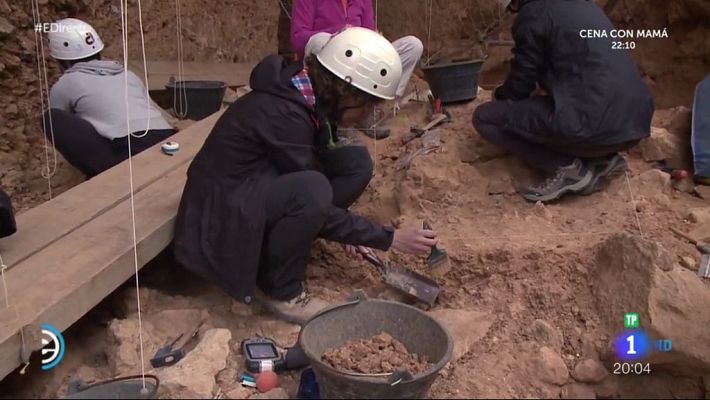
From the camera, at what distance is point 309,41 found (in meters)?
4.21

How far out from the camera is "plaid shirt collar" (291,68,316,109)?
2543 mm

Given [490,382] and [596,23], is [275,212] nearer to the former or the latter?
[490,382]

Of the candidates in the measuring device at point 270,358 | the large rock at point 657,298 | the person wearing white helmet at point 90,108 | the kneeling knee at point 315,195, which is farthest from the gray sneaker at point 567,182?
the person wearing white helmet at point 90,108

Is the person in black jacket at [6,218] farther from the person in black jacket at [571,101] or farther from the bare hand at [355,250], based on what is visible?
the person in black jacket at [571,101]

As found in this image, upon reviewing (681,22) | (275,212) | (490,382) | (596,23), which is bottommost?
(490,382)

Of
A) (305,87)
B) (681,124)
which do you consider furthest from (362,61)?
(681,124)

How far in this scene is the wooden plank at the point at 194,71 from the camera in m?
5.48

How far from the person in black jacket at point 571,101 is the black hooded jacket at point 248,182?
146 centimetres

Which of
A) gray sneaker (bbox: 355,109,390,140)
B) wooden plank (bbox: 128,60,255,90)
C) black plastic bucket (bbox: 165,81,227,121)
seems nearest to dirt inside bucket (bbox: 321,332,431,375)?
gray sneaker (bbox: 355,109,390,140)

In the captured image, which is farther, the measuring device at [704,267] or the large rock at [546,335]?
the measuring device at [704,267]

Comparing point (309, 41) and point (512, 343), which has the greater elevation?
point (309, 41)

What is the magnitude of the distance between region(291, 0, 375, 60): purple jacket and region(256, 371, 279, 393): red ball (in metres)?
2.64

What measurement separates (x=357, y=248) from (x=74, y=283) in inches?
48.6

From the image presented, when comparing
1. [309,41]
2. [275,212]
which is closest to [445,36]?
[309,41]
